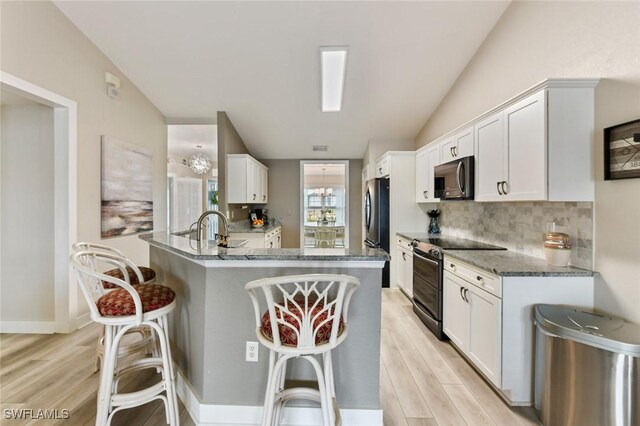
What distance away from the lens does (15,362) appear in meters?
2.35

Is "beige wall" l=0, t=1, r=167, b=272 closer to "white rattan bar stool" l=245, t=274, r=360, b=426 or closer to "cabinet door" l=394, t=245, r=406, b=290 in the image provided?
"white rattan bar stool" l=245, t=274, r=360, b=426

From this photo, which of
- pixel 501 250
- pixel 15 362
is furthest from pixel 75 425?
pixel 501 250

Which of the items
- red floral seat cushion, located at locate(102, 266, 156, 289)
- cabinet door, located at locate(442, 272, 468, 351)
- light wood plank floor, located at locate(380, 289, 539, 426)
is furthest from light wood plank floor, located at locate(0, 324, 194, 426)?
cabinet door, located at locate(442, 272, 468, 351)

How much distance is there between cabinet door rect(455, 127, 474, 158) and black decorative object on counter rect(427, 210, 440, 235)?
131 centimetres

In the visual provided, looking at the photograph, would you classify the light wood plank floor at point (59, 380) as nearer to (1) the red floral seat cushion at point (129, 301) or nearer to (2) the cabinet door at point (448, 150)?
(1) the red floral seat cushion at point (129, 301)

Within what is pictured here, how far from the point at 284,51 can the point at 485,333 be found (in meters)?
3.33

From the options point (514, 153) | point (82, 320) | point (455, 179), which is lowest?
point (82, 320)

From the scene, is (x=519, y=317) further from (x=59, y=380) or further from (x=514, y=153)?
(x=59, y=380)

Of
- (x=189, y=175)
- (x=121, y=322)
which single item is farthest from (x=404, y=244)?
(x=189, y=175)

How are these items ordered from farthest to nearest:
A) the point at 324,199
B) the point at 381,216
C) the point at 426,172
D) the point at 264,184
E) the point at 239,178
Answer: the point at 324,199 < the point at 264,184 < the point at 239,178 < the point at 381,216 < the point at 426,172

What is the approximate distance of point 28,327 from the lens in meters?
2.90

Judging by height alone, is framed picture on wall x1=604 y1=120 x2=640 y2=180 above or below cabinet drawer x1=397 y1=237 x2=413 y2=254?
above

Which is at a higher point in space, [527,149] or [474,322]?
[527,149]

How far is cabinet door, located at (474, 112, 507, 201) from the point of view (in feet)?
7.79
